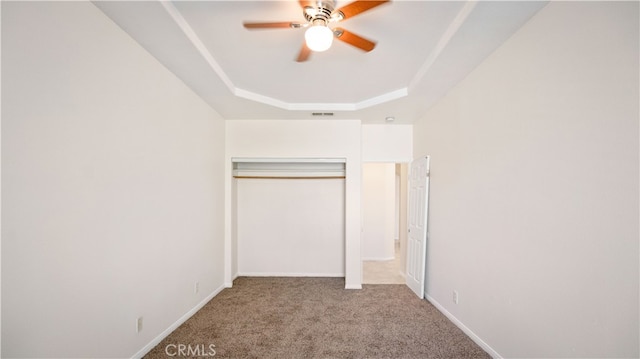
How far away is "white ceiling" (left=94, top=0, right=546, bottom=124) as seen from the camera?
1859 millimetres

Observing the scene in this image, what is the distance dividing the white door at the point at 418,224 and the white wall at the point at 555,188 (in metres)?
0.97

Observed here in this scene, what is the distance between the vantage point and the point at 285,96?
11.7 feet

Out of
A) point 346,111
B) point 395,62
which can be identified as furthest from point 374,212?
point 395,62

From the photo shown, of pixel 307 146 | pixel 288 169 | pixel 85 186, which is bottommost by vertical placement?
pixel 85 186

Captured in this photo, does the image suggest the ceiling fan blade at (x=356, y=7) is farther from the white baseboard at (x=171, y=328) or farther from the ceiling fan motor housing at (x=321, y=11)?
the white baseboard at (x=171, y=328)

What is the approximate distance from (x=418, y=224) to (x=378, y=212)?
2.15 meters

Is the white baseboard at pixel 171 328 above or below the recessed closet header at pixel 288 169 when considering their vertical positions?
below

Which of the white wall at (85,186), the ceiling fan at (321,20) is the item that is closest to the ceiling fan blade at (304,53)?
the ceiling fan at (321,20)

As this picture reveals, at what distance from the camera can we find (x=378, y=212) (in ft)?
20.2

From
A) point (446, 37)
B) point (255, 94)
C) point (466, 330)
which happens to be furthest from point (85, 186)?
point (466, 330)

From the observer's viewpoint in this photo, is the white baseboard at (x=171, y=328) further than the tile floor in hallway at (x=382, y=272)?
No

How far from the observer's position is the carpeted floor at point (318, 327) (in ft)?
8.07

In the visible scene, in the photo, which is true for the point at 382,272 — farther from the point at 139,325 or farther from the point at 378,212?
the point at 139,325

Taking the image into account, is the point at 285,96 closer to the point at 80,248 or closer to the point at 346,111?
the point at 346,111
